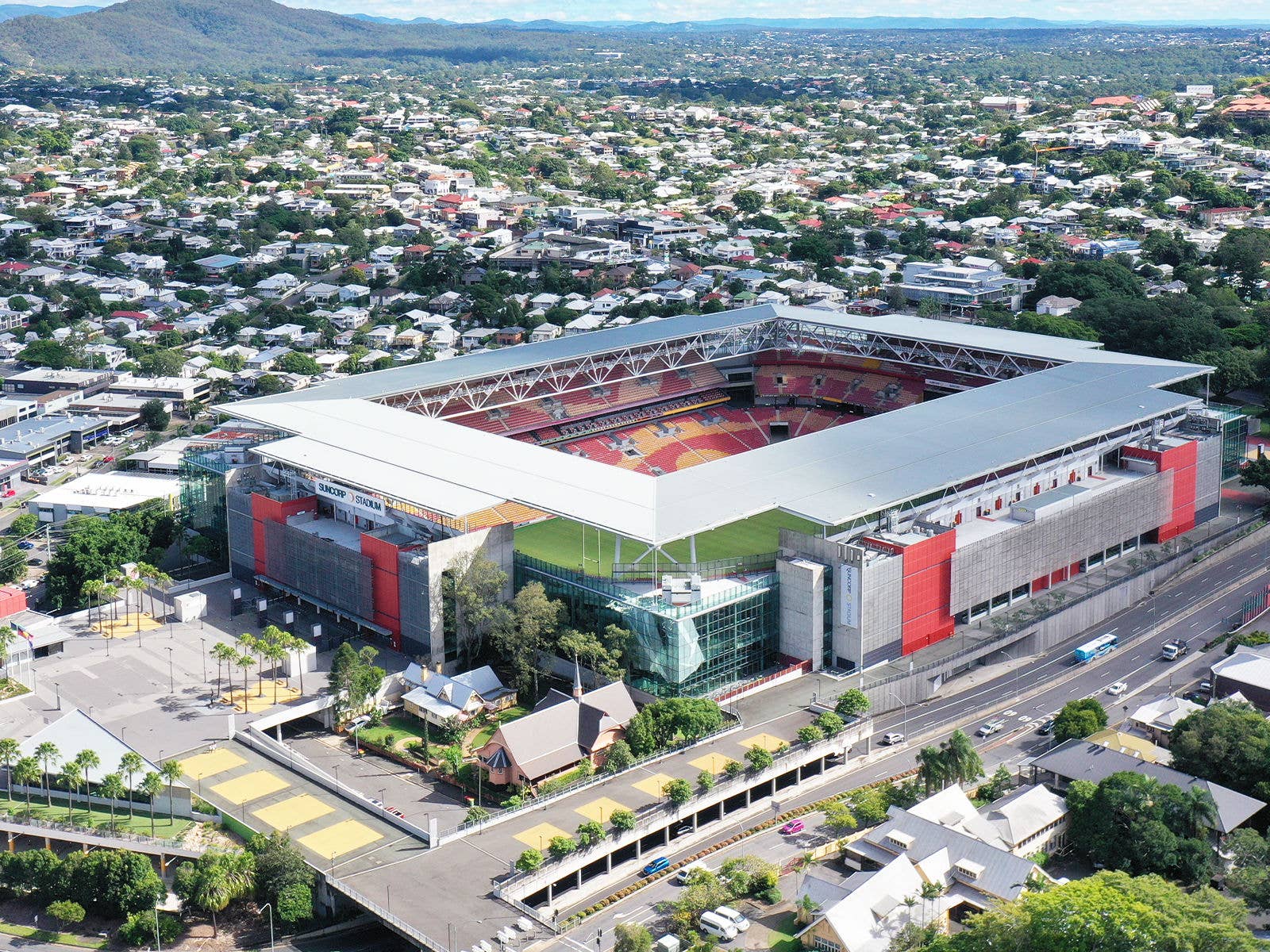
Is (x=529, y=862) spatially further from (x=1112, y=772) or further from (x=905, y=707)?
(x=905, y=707)

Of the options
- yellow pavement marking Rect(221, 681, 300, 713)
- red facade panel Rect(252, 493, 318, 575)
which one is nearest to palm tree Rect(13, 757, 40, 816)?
yellow pavement marking Rect(221, 681, 300, 713)

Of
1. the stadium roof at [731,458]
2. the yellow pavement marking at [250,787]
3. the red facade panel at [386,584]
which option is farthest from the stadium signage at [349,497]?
the yellow pavement marking at [250,787]

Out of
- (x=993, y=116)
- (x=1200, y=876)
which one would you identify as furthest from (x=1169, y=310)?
(x=993, y=116)

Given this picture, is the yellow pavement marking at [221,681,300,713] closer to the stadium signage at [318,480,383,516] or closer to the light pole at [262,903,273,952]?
the stadium signage at [318,480,383,516]

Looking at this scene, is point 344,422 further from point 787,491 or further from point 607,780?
point 607,780

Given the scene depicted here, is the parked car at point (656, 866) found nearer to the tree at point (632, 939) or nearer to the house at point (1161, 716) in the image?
the tree at point (632, 939)

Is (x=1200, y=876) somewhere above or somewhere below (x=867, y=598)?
below
